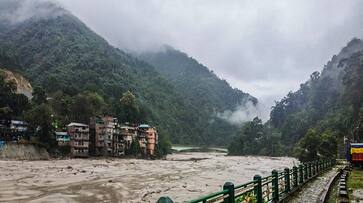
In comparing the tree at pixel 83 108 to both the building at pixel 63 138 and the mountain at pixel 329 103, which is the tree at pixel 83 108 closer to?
the building at pixel 63 138

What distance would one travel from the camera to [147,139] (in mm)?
93562

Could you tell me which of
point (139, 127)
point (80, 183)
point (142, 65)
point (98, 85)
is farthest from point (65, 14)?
point (80, 183)

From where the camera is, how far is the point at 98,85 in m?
115

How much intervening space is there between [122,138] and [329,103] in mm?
82362

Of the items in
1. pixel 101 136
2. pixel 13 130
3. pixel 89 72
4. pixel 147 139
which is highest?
pixel 89 72

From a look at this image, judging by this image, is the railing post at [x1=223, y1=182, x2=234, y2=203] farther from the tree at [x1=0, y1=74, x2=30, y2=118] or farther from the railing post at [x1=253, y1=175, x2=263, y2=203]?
the tree at [x1=0, y1=74, x2=30, y2=118]

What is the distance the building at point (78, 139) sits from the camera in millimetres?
72688

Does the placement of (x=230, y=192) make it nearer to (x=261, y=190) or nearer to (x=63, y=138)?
(x=261, y=190)

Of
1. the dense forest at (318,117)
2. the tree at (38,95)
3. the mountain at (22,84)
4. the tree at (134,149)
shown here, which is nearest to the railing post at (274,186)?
the dense forest at (318,117)

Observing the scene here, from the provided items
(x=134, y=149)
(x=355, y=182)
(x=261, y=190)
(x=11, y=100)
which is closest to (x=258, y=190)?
(x=261, y=190)

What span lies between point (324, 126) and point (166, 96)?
81.6 m

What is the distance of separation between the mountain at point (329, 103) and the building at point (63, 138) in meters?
45.3

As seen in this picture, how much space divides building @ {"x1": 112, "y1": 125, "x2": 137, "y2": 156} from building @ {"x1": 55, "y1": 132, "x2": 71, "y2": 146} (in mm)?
11305

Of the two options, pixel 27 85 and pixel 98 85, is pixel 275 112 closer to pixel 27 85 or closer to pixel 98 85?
pixel 98 85
